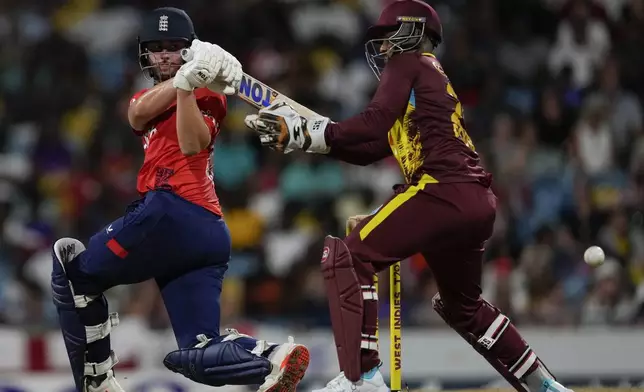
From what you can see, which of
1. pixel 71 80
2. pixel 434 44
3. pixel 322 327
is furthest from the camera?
pixel 71 80

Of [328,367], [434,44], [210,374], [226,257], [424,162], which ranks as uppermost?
[434,44]

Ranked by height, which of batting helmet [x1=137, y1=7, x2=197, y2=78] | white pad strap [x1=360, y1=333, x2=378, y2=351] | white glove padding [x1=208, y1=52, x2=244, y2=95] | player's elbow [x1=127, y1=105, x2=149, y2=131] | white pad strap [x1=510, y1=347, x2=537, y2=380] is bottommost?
white pad strap [x1=510, y1=347, x2=537, y2=380]

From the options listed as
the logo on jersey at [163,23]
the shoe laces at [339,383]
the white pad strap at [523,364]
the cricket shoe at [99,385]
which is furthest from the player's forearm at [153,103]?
the white pad strap at [523,364]

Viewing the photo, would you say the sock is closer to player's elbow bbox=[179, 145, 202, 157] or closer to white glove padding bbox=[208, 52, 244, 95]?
player's elbow bbox=[179, 145, 202, 157]

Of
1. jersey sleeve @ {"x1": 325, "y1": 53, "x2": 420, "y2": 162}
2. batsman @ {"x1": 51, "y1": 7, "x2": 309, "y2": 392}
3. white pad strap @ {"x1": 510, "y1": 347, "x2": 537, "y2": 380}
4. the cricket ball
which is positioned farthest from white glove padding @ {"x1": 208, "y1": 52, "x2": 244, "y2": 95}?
the cricket ball

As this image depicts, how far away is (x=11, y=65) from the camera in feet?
48.6

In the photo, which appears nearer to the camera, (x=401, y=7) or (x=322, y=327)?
(x=401, y=7)

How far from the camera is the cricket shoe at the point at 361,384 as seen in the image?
6.84 metres

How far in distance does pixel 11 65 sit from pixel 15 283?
11.4ft

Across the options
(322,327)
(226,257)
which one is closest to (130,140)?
(322,327)

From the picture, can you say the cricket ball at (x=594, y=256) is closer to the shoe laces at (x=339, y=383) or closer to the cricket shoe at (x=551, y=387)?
the cricket shoe at (x=551, y=387)

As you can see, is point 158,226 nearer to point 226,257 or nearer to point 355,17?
point 226,257

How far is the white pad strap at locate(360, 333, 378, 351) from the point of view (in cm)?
690

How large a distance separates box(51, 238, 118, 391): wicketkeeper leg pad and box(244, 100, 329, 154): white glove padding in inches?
49.5
